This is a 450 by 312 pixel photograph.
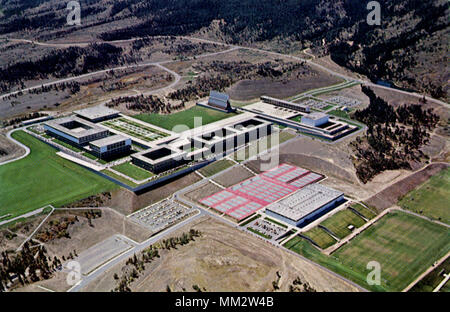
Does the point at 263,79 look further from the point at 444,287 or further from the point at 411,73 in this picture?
the point at 444,287

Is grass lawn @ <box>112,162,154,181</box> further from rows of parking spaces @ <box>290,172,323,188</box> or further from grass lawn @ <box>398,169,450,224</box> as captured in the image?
grass lawn @ <box>398,169,450,224</box>

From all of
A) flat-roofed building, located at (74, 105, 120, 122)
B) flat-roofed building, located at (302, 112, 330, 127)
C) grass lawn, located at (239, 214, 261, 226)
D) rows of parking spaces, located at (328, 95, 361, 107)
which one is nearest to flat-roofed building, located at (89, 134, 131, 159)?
flat-roofed building, located at (74, 105, 120, 122)

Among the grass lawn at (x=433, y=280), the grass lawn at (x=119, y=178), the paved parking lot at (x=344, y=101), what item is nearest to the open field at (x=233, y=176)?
the grass lawn at (x=119, y=178)

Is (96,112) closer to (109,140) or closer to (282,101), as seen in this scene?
(109,140)

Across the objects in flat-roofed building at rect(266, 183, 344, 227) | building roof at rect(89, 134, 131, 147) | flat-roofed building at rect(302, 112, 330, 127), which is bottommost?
flat-roofed building at rect(266, 183, 344, 227)

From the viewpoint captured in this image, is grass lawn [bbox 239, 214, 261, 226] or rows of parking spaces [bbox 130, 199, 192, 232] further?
grass lawn [bbox 239, 214, 261, 226]

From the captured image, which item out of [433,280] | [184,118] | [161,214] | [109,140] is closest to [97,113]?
[184,118]
